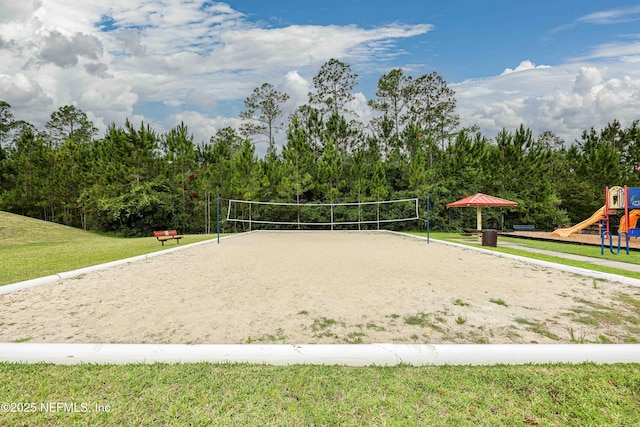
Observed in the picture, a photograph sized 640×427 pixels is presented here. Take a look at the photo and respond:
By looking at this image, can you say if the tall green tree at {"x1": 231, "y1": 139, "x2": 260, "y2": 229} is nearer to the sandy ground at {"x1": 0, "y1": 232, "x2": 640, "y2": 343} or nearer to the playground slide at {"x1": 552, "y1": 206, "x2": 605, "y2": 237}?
the sandy ground at {"x1": 0, "y1": 232, "x2": 640, "y2": 343}

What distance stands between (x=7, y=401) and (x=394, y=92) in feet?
101

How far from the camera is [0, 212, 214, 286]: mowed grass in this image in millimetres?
6382

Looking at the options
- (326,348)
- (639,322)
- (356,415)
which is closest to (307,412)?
(356,415)

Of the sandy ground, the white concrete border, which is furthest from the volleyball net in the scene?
the white concrete border

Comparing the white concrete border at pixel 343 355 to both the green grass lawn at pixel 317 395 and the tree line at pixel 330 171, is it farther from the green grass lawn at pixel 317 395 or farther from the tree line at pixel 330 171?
the tree line at pixel 330 171

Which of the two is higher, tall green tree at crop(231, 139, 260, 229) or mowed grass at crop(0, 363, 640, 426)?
tall green tree at crop(231, 139, 260, 229)

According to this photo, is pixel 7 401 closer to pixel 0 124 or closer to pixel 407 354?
pixel 407 354

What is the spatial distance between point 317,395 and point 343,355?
0.46 meters

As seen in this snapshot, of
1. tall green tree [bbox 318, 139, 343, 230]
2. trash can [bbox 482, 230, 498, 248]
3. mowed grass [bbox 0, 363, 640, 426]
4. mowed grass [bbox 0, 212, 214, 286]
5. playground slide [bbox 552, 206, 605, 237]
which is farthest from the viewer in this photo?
tall green tree [bbox 318, 139, 343, 230]

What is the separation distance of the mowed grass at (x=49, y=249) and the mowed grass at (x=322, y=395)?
433 centimetres

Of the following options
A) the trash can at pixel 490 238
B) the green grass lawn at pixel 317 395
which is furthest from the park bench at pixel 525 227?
the green grass lawn at pixel 317 395

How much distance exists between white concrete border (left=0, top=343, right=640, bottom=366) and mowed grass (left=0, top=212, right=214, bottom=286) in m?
3.82

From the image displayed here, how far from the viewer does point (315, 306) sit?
389 centimetres

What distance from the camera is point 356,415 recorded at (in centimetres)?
190
